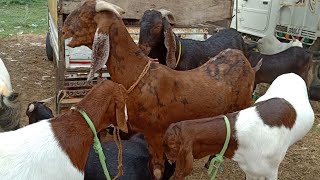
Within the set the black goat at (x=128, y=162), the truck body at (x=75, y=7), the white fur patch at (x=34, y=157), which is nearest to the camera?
the white fur patch at (x=34, y=157)

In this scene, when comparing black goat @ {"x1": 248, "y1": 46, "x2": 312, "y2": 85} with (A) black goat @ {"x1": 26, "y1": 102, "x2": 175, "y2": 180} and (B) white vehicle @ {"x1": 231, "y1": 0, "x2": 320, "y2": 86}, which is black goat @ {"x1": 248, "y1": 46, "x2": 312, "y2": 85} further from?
(A) black goat @ {"x1": 26, "y1": 102, "x2": 175, "y2": 180}

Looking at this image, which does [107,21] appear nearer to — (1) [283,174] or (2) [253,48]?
(1) [283,174]

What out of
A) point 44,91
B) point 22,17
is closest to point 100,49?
point 44,91

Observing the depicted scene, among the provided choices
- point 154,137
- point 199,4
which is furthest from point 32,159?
point 199,4

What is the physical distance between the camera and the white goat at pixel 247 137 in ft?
10.5

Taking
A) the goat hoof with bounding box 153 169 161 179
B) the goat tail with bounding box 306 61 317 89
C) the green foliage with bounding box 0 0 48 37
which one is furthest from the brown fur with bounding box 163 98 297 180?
the green foliage with bounding box 0 0 48 37

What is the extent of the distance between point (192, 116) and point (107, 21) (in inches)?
43.0

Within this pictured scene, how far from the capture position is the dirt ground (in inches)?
202

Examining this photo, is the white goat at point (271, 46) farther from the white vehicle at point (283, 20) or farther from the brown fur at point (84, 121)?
the brown fur at point (84, 121)

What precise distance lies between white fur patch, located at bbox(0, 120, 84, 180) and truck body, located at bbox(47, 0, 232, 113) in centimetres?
241

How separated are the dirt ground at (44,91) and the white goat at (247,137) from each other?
52.4 inches

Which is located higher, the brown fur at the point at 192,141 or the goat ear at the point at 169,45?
the goat ear at the point at 169,45

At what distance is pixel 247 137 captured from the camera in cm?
342

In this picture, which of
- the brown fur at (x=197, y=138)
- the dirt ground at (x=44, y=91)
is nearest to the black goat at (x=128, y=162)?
the brown fur at (x=197, y=138)
